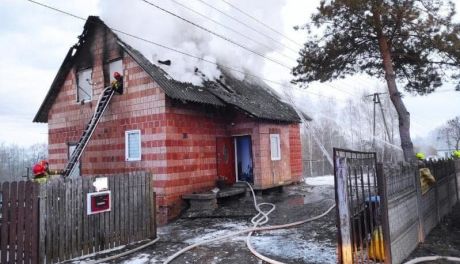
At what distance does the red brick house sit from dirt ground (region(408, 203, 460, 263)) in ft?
22.6

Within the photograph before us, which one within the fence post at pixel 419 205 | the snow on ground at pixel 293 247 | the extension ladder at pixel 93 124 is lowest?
the snow on ground at pixel 293 247

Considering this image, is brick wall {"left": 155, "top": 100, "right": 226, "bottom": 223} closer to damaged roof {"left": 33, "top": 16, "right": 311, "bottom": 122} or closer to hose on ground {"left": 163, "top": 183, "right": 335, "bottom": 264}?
damaged roof {"left": 33, "top": 16, "right": 311, "bottom": 122}

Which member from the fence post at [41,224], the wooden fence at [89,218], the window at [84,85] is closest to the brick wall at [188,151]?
the wooden fence at [89,218]

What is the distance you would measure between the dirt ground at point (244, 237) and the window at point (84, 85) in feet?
23.0

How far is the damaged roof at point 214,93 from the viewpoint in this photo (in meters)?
12.7

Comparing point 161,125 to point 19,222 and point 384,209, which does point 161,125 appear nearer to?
point 19,222

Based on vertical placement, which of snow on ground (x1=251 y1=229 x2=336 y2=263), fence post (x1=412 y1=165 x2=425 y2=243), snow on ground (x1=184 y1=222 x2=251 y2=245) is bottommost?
snow on ground (x1=184 y1=222 x2=251 y2=245)

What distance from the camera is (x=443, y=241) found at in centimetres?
806

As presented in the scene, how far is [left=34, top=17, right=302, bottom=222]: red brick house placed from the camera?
1263 centimetres

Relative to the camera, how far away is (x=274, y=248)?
24.5 ft

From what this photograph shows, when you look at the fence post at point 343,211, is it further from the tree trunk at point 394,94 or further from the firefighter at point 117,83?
the firefighter at point 117,83

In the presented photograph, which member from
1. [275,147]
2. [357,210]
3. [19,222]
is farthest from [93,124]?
[357,210]

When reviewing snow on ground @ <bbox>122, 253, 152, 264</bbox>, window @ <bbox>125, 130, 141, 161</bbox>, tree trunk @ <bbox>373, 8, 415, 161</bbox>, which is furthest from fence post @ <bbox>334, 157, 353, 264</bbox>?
window @ <bbox>125, 130, 141, 161</bbox>

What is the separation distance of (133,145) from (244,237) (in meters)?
6.55
